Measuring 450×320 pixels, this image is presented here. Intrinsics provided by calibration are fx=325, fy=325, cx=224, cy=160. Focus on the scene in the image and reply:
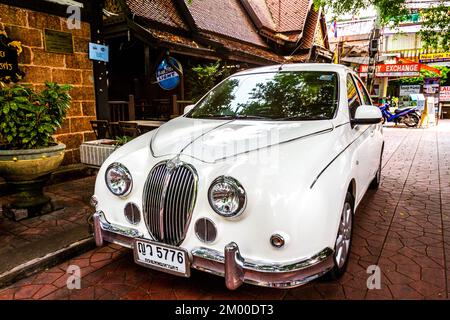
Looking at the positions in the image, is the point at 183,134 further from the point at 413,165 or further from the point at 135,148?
the point at 413,165

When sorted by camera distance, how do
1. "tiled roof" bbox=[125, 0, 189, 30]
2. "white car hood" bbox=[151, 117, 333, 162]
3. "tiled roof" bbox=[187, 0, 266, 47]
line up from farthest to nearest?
"tiled roof" bbox=[187, 0, 266, 47], "tiled roof" bbox=[125, 0, 189, 30], "white car hood" bbox=[151, 117, 333, 162]

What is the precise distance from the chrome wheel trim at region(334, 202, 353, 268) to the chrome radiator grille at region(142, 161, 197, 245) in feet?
→ 4.06

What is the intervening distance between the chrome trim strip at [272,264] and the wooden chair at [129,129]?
3669 millimetres

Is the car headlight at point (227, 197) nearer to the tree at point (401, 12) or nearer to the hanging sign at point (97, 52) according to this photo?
the hanging sign at point (97, 52)

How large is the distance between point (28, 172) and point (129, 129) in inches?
75.1

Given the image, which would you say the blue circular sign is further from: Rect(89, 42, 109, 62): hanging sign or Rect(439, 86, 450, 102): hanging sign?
Rect(439, 86, 450, 102): hanging sign

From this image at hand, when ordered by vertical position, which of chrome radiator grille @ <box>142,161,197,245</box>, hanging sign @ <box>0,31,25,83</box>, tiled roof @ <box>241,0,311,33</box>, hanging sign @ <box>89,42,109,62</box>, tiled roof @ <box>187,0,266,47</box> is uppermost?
tiled roof @ <box>241,0,311,33</box>

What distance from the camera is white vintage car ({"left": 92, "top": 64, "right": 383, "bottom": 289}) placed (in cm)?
206

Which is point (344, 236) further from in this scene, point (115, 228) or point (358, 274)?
point (115, 228)

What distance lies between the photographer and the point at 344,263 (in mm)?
2787

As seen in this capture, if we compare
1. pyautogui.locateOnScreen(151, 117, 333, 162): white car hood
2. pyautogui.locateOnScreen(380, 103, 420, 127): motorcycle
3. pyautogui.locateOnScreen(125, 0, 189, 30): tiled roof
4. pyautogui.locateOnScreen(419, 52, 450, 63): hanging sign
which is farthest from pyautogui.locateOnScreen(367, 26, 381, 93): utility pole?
pyautogui.locateOnScreen(419, 52, 450, 63): hanging sign

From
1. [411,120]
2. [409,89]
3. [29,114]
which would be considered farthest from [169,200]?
[409,89]
